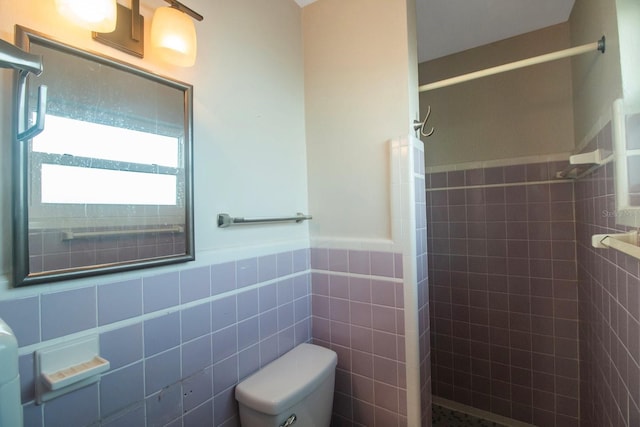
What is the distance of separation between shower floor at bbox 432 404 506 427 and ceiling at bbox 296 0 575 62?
2.64 m

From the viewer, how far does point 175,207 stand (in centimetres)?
101

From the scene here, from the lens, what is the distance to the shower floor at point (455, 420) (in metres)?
2.00

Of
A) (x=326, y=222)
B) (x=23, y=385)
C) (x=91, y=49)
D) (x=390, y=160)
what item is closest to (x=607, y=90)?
(x=390, y=160)

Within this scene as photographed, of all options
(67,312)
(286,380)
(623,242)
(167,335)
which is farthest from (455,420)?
(67,312)

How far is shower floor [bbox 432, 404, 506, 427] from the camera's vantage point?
200cm

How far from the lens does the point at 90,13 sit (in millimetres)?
741

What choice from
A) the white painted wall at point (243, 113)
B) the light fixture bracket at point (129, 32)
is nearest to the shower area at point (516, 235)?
the white painted wall at point (243, 113)

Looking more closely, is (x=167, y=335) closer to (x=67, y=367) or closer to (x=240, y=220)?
(x=67, y=367)

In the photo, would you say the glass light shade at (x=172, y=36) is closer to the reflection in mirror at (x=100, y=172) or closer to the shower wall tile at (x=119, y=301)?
the reflection in mirror at (x=100, y=172)

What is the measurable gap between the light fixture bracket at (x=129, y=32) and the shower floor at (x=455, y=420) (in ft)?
8.69

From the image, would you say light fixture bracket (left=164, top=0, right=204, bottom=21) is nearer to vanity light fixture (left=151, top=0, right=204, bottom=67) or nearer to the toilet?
vanity light fixture (left=151, top=0, right=204, bottom=67)

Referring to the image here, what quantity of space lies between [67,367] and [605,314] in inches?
74.8

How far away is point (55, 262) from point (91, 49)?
0.60 m

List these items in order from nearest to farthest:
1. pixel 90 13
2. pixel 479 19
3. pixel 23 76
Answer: pixel 23 76, pixel 90 13, pixel 479 19
